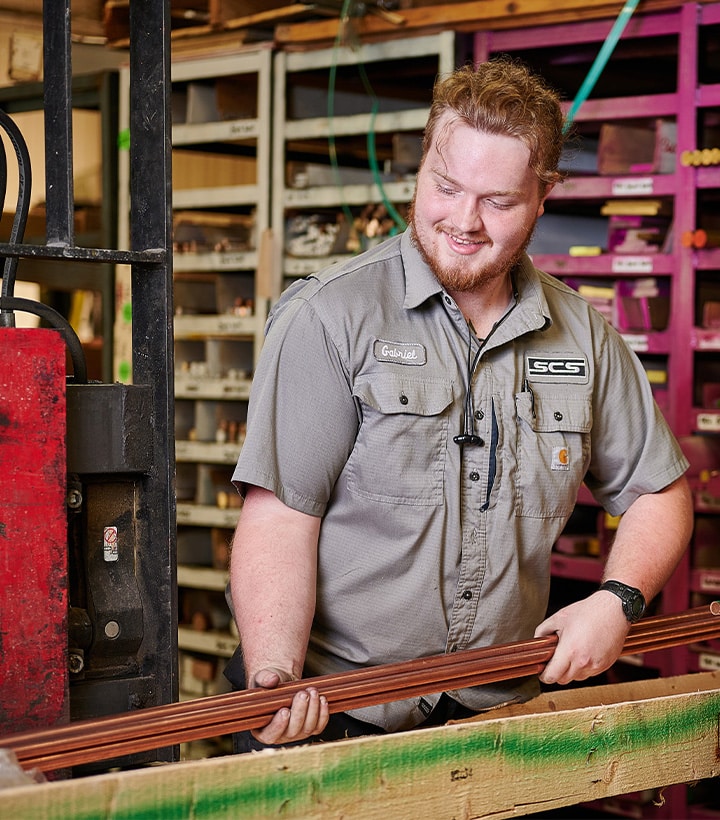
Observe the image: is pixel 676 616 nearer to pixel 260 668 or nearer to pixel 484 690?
pixel 484 690

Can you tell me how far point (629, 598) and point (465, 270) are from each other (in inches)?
25.3

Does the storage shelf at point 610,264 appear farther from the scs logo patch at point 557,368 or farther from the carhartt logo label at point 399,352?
the carhartt logo label at point 399,352

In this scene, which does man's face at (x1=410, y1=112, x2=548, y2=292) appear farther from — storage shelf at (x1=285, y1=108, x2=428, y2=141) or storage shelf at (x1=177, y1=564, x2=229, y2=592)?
storage shelf at (x1=177, y1=564, x2=229, y2=592)

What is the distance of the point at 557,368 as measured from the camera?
86.7 inches

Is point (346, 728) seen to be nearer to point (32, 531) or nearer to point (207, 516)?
point (32, 531)

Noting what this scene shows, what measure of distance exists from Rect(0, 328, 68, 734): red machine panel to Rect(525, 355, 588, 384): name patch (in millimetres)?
875

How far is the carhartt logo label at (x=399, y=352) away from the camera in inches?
79.5

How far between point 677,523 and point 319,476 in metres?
0.76

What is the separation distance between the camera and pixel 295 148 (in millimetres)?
4402

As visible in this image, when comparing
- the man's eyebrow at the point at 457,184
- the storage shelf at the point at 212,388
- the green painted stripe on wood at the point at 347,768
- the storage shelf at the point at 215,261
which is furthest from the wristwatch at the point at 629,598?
the storage shelf at the point at 215,261

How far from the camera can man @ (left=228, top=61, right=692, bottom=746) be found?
76.8 inches

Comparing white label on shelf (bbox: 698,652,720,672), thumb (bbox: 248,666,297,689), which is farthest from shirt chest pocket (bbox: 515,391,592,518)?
white label on shelf (bbox: 698,652,720,672)

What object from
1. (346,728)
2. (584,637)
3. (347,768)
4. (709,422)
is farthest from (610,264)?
(347,768)

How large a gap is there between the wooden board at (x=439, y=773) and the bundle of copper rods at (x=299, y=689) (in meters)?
0.15
